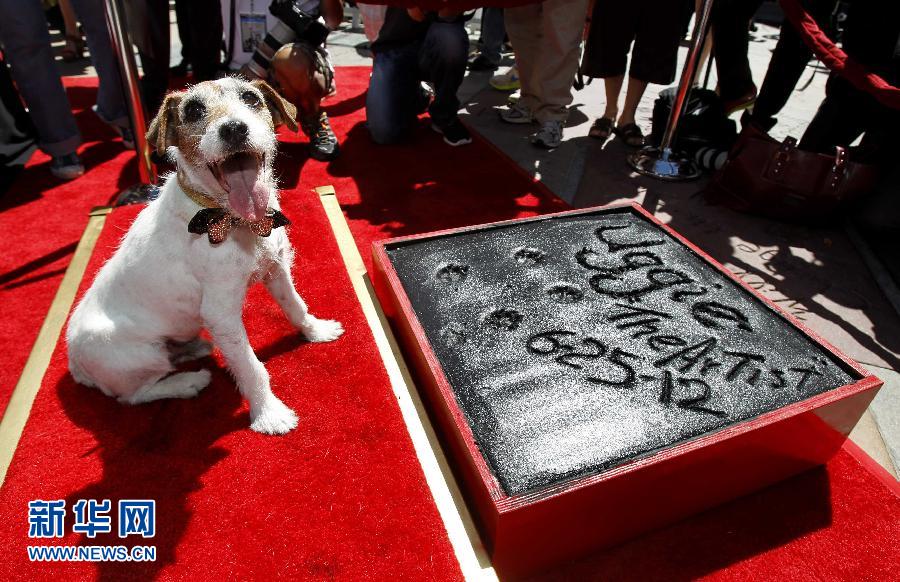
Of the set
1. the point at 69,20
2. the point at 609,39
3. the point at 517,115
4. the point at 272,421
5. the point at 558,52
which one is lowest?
the point at 272,421

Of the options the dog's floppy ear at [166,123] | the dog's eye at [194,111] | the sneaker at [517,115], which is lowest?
the sneaker at [517,115]

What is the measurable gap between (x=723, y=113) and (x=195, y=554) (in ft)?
17.9

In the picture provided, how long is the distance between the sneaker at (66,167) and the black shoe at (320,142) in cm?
193

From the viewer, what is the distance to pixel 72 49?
6.98 meters

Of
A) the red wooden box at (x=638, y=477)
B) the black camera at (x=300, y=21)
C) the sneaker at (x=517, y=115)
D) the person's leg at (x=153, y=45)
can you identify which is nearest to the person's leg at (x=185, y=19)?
the person's leg at (x=153, y=45)

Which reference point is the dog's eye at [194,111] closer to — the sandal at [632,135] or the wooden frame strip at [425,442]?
the wooden frame strip at [425,442]

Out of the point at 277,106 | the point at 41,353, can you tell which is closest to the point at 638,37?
the point at 277,106

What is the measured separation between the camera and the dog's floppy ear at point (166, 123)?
5.88 ft

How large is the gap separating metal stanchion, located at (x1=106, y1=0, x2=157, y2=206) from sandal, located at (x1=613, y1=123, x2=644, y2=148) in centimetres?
437

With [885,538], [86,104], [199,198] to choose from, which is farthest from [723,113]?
[86,104]

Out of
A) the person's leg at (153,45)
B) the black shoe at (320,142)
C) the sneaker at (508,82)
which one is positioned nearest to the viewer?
the black shoe at (320,142)

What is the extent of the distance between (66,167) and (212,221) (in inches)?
136

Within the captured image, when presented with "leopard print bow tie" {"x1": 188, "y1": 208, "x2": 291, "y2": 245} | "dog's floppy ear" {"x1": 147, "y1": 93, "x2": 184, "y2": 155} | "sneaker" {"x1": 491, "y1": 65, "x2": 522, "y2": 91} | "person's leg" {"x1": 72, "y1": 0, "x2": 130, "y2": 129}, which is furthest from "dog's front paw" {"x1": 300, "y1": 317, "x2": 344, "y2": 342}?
"sneaker" {"x1": 491, "y1": 65, "x2": 522, "y2": 91}

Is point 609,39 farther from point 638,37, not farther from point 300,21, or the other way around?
point 300,21
